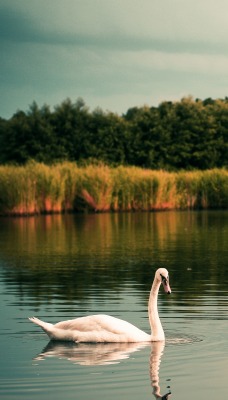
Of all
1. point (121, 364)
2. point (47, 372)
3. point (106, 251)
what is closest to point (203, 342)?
point (121, 364)

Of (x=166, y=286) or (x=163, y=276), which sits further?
(x=163, y=276)

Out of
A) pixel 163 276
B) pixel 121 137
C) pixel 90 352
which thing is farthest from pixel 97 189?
pixel 90 352

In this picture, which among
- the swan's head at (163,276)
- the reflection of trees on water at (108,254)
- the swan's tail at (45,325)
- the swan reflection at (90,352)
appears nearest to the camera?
the swan reflection at (90,352)

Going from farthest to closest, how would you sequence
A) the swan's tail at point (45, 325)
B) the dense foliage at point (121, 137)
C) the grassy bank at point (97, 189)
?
the dense foliage at point (121, 137)
the grassy bank at point (97, 189)
the swan's tail at point (45, 325)

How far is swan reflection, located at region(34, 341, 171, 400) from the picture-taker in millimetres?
10547

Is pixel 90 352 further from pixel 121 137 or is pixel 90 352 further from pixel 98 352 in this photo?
pixel 121 137

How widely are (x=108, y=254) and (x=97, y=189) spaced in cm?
2132

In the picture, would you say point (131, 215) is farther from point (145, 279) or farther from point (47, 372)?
point (47, 372)

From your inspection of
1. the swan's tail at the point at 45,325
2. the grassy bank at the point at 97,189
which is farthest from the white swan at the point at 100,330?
the grassy bank at the point at 97,189

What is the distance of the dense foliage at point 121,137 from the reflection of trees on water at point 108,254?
92.2 ft

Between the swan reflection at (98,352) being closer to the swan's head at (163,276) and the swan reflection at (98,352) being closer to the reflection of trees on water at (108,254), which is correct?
the swan's head at (163,276)

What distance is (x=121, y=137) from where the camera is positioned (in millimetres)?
70500

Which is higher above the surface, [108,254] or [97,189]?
[97,189]

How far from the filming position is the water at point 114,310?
31.0ft
